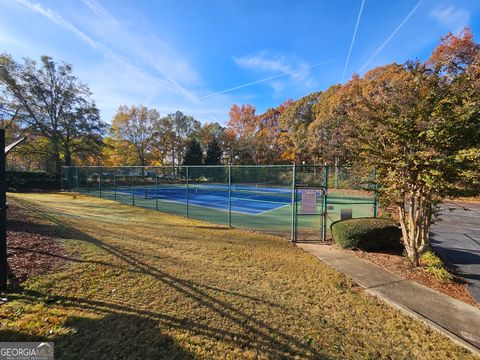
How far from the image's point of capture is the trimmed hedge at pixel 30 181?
22377mm

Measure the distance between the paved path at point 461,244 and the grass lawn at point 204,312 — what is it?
2386 mm

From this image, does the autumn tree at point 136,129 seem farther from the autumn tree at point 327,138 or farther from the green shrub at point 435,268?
the green shrub at point 435,268

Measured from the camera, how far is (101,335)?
8.39ft

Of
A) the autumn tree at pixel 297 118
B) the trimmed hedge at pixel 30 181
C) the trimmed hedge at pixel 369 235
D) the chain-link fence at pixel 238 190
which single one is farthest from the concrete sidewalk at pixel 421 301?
the autumn tree at pixel 297 118

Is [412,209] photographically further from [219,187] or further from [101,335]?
[219,187]

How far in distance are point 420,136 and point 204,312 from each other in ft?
15.9

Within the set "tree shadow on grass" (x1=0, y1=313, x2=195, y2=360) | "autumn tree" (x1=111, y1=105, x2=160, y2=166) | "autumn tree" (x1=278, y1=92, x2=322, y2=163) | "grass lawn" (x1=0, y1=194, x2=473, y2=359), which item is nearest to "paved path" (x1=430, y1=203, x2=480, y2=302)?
"grass lawn" (x1=0, y1=194, x2=473, y2=359)

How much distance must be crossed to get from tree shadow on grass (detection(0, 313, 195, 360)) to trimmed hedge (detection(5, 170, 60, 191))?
2688 centimetres

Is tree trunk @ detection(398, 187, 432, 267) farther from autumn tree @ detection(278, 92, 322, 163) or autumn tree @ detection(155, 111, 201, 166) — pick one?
autumn tree @ detection(155, 111, 201, 166)

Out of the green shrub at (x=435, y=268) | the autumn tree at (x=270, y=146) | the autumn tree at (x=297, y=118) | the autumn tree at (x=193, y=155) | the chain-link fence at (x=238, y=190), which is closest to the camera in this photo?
the green shrub at (x=435, y=268)

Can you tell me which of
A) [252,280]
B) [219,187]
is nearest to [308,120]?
[219,187]

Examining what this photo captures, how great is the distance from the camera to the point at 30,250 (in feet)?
16.2

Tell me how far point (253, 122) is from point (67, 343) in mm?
48464

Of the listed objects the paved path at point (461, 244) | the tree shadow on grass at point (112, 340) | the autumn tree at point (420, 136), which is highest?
the autumn tree at point (420, 136)
